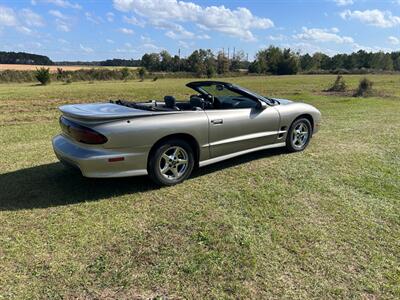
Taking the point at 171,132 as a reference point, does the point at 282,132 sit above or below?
below

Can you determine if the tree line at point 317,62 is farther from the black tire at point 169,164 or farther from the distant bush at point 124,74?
the black tire at point 169,164

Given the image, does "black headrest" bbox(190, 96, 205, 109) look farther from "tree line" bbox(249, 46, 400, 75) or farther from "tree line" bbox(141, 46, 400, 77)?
"tree line" bbox(249, 46, 400, 75)

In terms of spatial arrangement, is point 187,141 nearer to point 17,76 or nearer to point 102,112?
point 102,112

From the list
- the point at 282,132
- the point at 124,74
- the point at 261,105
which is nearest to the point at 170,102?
the point at 261,105

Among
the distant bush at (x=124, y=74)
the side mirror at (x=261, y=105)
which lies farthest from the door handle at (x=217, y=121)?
the distant bush at (x=124, y=74)

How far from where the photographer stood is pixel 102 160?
3939 millimetres

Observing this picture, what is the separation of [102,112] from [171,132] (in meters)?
0.86

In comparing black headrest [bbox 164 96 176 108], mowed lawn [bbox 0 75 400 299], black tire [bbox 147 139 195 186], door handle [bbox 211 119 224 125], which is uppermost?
black headrest [bbox 164 96 176 108]

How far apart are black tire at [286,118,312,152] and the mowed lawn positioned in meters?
0.45

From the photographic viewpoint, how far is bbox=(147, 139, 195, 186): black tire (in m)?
4.29

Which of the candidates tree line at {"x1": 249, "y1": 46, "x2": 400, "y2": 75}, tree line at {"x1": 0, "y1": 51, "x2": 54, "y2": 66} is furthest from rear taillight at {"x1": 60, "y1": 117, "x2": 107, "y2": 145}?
tree line at {"x1": 0, "y1": 51, "x2": 54, "y2": 66}

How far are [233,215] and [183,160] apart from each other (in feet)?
3.83

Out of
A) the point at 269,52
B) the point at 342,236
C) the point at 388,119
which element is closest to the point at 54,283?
the point at 342,236

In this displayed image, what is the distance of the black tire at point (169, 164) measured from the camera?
4285 mm
